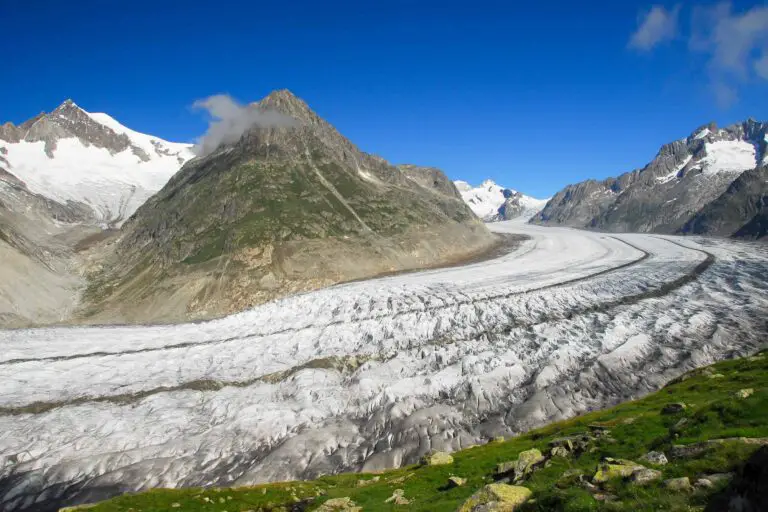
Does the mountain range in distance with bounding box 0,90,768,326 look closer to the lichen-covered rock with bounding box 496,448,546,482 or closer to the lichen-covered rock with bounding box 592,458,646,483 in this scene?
the lichen-covered rock with bounding box 496,448,546,482

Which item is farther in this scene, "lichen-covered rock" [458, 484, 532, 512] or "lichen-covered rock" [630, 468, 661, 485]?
"lichen-covered rock" [458, 484, 532, 512]

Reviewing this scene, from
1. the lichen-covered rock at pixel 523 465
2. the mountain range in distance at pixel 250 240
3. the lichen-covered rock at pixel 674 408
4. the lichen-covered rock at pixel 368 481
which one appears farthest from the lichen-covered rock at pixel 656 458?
the mountain range in distance at pixel 250 240

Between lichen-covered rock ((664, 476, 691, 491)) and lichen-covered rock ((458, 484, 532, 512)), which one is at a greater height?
lichen-covered rock ((664, 476, 691, 491))

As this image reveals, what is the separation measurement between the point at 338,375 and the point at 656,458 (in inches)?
1282

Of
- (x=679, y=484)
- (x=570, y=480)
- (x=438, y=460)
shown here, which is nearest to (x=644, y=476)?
(x=679, y=484)

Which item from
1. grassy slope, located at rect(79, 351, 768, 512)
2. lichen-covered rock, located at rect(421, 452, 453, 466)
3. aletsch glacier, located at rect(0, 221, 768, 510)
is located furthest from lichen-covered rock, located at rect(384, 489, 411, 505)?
aletsch glacier, located at rect(0, 221, 768, 510)

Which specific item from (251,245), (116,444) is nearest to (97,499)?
(116,444)

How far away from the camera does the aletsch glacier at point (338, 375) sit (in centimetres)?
3303

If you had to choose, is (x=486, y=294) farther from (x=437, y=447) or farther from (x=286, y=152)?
(x=286, y=152)

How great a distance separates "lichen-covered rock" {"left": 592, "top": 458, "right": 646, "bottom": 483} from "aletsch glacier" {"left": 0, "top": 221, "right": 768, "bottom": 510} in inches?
820

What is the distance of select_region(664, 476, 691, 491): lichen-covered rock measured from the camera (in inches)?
448

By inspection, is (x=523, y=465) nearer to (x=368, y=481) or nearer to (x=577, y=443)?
(x=577, y=443)

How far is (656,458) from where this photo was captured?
15.3 metres

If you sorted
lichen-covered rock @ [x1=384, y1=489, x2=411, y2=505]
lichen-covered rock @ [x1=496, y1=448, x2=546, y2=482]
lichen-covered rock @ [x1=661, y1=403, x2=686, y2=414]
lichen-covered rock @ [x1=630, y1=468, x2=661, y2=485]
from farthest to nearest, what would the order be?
1. lichen-covered rock @ [x1=661, y1=403, x2=686, y2=414]
2. lichen-covered rock @ [x1=384, y1=489, x2=411, y2=505]
3. lichen-covered rock @ [x1=496, y1=448, x2=546, y2=482]
4. lichen-covered rock @ [x1=630, y1=468, x2=661, y2=485]
